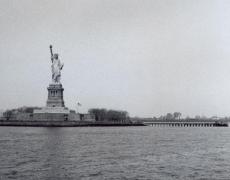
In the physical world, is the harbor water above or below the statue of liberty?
below

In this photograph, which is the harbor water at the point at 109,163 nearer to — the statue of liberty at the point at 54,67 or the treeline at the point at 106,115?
the statue of liberty at the point at 54,67

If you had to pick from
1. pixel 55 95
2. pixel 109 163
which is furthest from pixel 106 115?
pixel 109 163

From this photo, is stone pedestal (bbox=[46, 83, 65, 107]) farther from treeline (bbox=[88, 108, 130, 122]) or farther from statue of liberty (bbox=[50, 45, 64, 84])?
treeline (bbox=[88, 108, 130, 122])

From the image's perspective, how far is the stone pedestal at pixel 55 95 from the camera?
10550cm

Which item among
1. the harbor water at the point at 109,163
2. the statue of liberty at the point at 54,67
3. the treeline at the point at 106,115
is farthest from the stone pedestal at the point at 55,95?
the harbor water at the point at 109,163

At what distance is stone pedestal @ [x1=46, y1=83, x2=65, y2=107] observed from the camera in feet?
346

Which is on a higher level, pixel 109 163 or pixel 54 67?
pixel 54 67

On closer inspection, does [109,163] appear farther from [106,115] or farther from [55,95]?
[106,115]

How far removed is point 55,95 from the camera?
105812mm

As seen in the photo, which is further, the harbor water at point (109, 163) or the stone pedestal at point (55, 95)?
the stone pedestal at point (55, 95)

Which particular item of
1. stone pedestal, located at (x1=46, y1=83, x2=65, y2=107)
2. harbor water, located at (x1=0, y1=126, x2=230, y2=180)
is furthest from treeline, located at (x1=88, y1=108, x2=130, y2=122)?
harbor water, located at (x1=0, y1=126, x2=230, y2=180)

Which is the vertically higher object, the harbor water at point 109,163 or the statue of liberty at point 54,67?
the statue of liberty at point 54,67

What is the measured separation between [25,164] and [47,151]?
8.66 metres

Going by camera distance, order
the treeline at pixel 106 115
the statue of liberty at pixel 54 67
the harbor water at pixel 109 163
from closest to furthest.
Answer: the harbor water at pixel 109 163
the statue of liberty at pixel 54 67
the treeline at pixel 106 115
